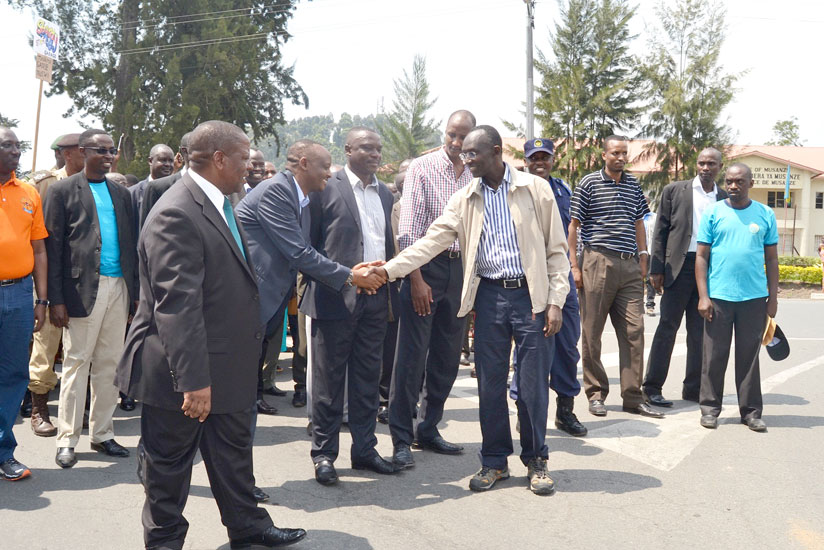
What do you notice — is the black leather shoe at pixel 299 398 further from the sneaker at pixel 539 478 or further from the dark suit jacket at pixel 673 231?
the dark suit jacket at pixel 673 231

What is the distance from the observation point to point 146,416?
11.9 feet

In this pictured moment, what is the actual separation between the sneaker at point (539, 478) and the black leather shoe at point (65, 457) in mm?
3053

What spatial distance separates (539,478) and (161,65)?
2972 centimetres

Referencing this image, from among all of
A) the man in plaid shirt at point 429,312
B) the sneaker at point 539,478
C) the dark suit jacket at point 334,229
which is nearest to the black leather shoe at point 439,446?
the man in plaid shirt at point 429,312

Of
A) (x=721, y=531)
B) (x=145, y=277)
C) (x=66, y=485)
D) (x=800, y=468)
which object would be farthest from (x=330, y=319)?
(x=800, y=468)

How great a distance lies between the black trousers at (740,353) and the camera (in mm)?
6418

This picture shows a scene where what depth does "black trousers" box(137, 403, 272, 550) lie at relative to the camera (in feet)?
11.8

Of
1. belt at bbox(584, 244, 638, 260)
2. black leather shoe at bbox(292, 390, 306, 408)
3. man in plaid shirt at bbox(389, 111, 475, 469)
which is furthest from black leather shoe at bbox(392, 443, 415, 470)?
belt at bbox(584, 244, 638, 260)

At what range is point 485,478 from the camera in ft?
15.9

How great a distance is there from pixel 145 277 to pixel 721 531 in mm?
Answer: 3274

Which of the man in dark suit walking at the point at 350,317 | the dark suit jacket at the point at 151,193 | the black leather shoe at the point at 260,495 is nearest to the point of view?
the black leather shoe at the point at 260,495

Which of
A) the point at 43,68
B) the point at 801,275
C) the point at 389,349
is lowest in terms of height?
the point at 801,275

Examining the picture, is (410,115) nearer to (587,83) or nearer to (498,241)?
(587,83)

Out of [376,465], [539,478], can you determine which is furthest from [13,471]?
[539,478]
